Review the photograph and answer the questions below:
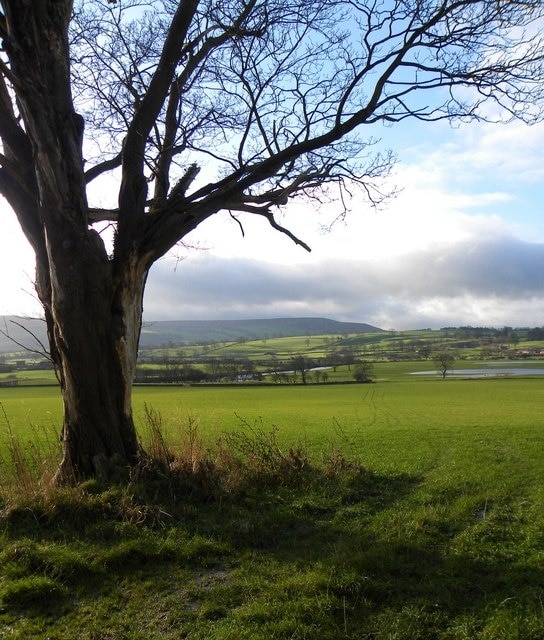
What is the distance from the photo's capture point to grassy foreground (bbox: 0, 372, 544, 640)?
387cm

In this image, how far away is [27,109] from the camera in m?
7.10

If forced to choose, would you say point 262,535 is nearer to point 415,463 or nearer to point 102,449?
point 102,449

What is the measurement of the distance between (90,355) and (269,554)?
3.78 m

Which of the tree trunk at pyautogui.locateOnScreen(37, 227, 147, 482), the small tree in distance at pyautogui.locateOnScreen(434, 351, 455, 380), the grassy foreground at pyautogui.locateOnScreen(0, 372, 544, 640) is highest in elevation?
the tree trunk at pyautogui.locateOnScreen(37, 227, 147, 482)

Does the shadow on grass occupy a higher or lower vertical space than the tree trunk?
lower

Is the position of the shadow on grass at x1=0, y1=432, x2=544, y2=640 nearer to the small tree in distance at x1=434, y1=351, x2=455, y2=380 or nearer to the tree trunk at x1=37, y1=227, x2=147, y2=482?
the tree trunk at x1=37, y1=227, x2=147, y2=482

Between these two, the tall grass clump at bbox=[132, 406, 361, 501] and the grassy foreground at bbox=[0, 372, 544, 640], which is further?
the tall grass clump at bbox=[132, 406, 361, 501]

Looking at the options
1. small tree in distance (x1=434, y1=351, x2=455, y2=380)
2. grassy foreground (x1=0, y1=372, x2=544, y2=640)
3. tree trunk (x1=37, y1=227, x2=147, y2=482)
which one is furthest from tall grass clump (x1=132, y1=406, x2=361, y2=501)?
small tree in distance (x1=434, y1=351, x2=455, y2=380)

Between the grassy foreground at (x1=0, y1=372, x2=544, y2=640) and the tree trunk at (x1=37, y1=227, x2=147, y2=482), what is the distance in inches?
26.6

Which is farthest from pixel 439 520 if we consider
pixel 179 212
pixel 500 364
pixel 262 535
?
pixel 500 364

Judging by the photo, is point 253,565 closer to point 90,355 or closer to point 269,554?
point 269,554

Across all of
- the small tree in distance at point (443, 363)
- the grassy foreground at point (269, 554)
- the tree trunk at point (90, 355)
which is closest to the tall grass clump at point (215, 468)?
the grassy foreground at point (269, 554)

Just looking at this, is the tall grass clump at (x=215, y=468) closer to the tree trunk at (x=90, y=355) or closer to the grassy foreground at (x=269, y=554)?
the grassy foreground at (x=269, y=554)

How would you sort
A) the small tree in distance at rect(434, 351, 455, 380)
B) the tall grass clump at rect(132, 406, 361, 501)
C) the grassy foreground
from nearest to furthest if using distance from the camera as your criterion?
the grassy foreground < the tall grass clump at rect(132, 406, 361, 501) < the small tree in distance at rect(434, 351, 455, 380)
